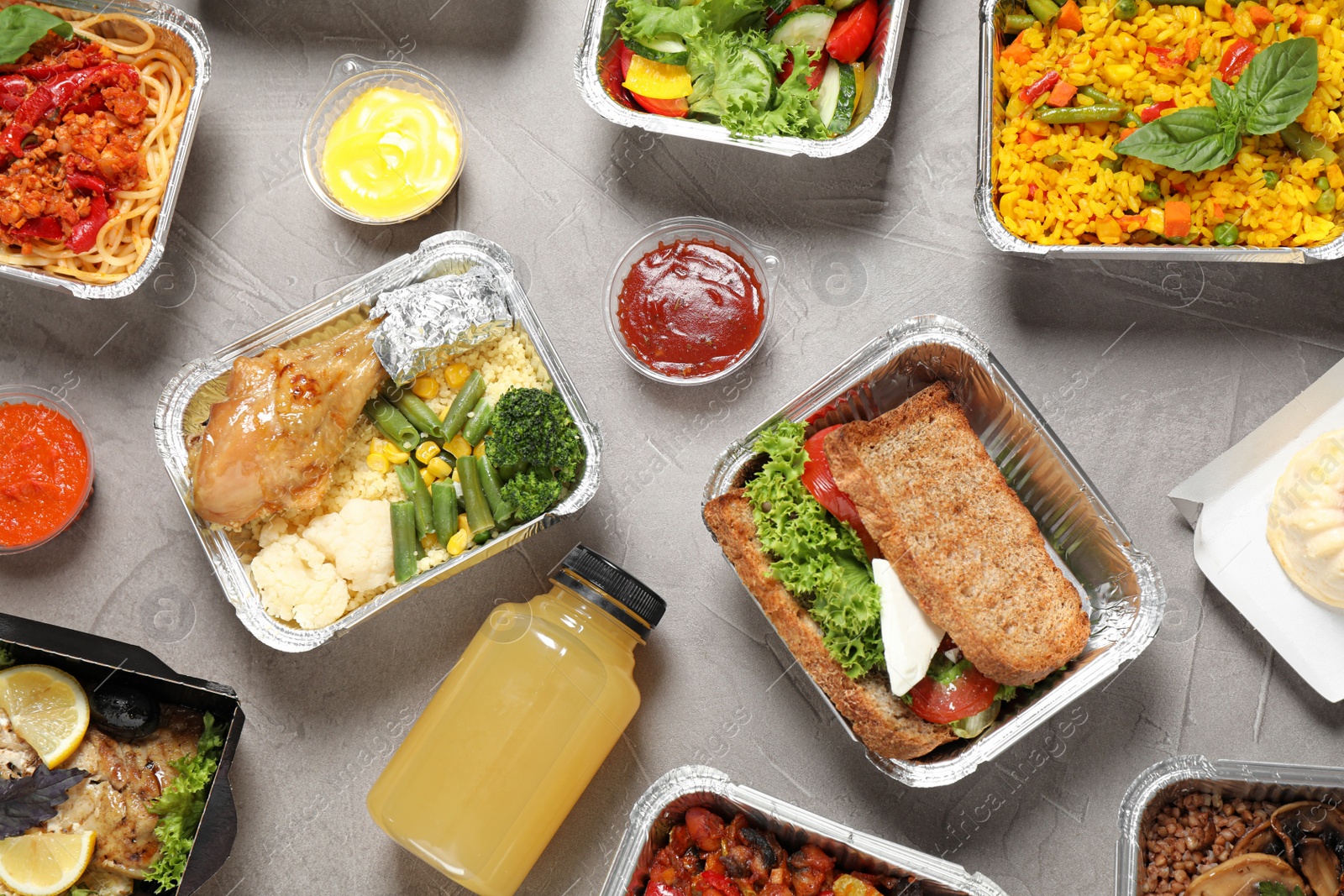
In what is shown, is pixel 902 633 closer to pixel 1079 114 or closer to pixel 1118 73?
pixel 1079 114

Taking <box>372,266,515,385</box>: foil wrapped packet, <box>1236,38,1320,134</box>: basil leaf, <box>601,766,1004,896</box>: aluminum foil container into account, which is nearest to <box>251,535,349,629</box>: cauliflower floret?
<box>372,266,515,385</box>: foil wrapped packet

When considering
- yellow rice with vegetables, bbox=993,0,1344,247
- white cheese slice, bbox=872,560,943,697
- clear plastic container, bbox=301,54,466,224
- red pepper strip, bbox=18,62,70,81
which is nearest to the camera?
white cheese slice, bbox=872,560,943,697

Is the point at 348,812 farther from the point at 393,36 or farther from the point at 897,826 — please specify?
the point at 393,36

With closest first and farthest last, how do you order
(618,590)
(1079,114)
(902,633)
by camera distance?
(902,633)
(618,590)
(1079,114)

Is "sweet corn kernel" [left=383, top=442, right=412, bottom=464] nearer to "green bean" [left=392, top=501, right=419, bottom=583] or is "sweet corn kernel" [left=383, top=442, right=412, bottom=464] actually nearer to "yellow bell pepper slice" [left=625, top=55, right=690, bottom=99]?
Result: "green bean" [left=392, top=501, right=419, bottom=583]

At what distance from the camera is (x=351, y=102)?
3.31 m

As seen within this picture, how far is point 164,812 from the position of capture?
115 inches

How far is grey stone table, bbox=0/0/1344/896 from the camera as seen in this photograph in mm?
3186

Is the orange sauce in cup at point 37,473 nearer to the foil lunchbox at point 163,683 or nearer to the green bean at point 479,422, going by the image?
the foil lunchbox at point 163,683

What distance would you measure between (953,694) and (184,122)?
10.8 feet

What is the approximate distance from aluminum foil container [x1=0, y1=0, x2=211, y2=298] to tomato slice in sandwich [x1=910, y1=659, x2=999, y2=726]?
2.98 m

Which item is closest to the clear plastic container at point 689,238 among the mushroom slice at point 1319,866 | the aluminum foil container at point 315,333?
the aluminum foil container at point 315,333

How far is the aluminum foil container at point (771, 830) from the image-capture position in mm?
2744

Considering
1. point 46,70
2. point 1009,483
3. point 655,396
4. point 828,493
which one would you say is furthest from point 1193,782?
point 46,70
